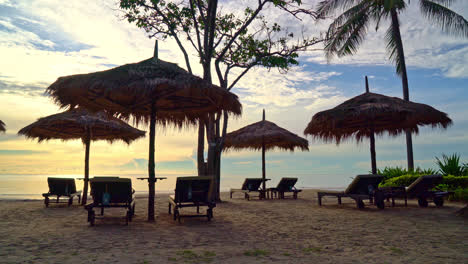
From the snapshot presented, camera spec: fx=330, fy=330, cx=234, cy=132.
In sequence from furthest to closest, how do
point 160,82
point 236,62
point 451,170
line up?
1. point 236,62
2. point 451,170
3. point 160,82

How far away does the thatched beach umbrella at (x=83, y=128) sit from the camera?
9156 mm

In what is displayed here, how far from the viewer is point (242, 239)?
4457mm

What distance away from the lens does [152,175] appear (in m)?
6.44

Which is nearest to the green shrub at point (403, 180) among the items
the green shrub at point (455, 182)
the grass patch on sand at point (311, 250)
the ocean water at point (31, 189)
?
the green shrub at point (455, 182)

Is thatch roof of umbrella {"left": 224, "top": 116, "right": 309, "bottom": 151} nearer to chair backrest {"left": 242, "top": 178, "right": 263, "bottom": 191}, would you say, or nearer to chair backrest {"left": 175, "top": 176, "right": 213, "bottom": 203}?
chair backrest {"left": 242, "top": 178, "right": 263, "bottom": 191}

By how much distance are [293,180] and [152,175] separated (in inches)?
251

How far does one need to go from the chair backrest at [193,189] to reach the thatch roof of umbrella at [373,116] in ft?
15.2

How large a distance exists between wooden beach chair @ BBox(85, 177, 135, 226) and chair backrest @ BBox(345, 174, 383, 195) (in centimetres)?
521

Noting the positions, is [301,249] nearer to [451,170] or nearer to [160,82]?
[160,82]

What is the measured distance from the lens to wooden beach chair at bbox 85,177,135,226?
19.0 ft

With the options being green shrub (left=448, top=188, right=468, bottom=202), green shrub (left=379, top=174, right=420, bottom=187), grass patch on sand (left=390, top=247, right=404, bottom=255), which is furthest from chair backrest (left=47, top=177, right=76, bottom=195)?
green shrub (left=448, top=188, right=468, bottom=202)

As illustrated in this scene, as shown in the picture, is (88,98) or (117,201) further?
(88,98)

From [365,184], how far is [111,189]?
5.81 m

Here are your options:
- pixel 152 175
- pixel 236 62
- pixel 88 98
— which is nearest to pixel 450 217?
pixel 152 175
